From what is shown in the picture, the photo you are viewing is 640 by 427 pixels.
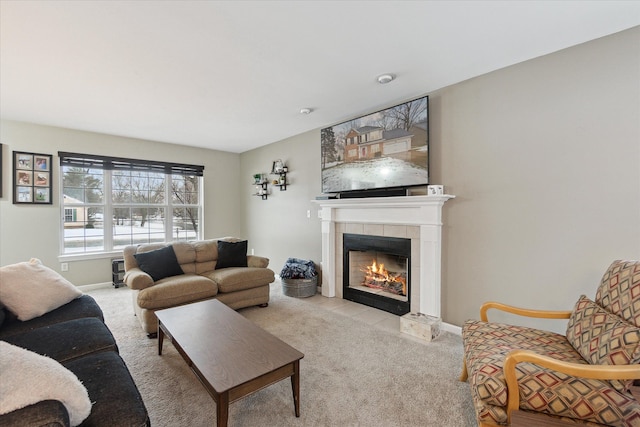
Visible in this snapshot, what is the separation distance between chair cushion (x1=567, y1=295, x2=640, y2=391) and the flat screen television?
165 cm

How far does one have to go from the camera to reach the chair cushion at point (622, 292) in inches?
56.4

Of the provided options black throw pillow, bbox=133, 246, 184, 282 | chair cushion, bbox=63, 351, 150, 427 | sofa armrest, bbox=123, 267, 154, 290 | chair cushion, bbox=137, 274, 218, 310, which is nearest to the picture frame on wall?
black throw pillow, bbox=133, 246, 184, 282

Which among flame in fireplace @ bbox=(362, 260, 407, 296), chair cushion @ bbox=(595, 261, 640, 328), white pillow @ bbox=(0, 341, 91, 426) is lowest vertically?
flame in fireplace @ bbox=(362, 260, 407, 296)

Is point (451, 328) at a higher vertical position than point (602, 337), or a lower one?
lower

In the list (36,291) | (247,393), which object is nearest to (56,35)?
(36,291)

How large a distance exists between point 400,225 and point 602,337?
1956 millimetres

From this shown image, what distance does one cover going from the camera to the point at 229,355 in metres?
1.69

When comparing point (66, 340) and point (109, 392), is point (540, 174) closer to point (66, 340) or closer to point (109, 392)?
point (109, 392)

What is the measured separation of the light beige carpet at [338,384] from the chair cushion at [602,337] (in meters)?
0.73

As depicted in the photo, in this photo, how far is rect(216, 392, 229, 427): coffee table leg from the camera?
138 cm

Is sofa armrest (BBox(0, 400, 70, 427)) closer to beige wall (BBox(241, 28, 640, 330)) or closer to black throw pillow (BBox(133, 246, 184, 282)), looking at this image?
black throw pillow (BBox(133, 246, 184, 282))

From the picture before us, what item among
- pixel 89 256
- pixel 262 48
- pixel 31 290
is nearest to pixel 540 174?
pixel 262 48

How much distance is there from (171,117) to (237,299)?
2513 mm

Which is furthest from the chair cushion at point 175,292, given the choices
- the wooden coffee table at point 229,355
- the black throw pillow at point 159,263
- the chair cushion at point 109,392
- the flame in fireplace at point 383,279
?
the flame in fireplace at point 383,279
